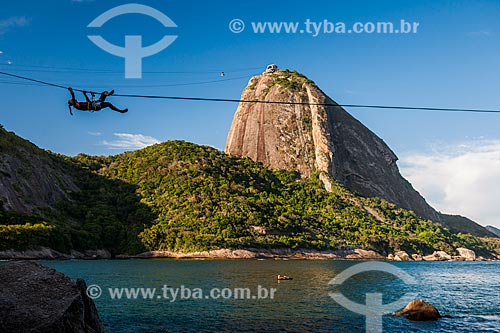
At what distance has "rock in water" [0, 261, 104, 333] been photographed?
13594mm

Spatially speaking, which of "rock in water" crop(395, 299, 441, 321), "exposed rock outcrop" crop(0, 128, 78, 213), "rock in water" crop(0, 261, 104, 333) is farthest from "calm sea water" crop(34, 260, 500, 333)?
"exposed rock outcrop" crop(0, 128, 78, 213)

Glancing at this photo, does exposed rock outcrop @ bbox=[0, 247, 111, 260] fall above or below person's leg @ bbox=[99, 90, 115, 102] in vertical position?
below

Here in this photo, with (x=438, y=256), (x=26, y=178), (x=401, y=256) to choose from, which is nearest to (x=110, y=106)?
(x=26, y=178)

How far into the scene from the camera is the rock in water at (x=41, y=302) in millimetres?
13594

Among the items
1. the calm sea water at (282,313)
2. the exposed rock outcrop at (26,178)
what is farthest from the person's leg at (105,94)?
the exposed rock outcrop at (26,178)

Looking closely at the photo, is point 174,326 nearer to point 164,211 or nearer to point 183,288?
point 183,288

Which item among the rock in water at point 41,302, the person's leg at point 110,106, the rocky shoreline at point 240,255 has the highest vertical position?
the person's leg at point 110,106

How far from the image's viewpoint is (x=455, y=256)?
198875mm

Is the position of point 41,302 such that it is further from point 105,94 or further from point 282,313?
point 282,313

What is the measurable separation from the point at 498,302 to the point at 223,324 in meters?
34.5

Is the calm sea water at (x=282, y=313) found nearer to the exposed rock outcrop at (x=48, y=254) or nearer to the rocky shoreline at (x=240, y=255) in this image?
the exposed rock outcrop at (x=48, y=254)

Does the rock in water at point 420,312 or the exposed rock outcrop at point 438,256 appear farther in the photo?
the exposed rock outcrop at point 438,256

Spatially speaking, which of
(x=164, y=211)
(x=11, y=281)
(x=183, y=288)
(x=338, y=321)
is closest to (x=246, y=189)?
(x=164, y=211)

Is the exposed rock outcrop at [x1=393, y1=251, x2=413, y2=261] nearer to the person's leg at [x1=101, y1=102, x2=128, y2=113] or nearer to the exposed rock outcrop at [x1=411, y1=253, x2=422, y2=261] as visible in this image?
the exposed rock outcrop at [x1=411, y1=253, x2=422, y2=261]
